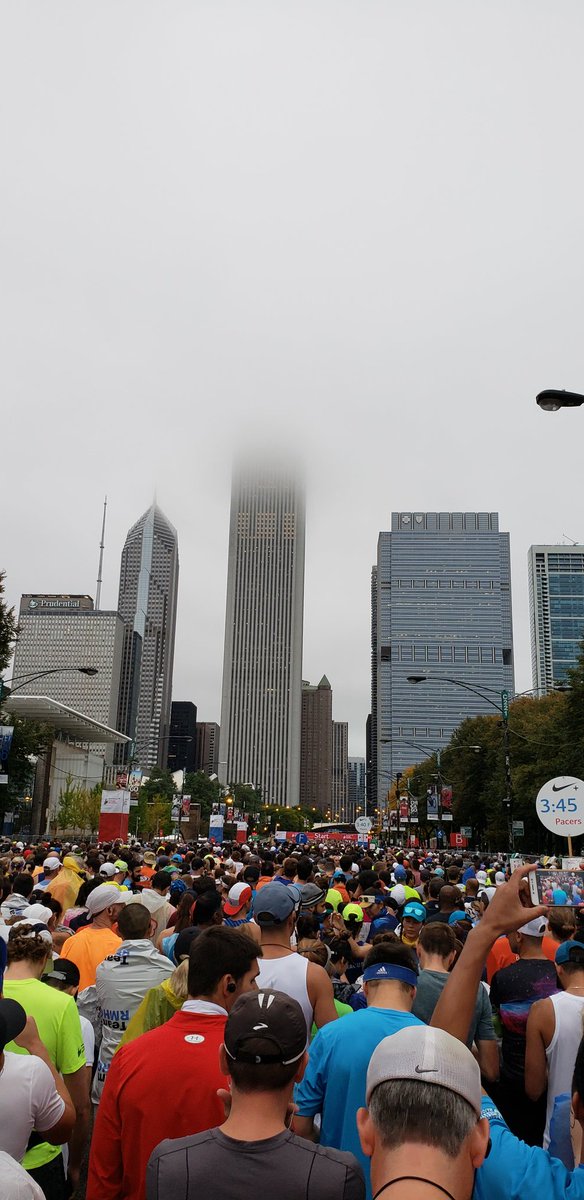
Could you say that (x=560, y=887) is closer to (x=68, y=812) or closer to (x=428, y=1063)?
(x=428, y=1063)

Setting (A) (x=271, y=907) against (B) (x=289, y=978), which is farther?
(A) (x=271, y=907)

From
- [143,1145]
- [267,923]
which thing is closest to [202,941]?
[143,1145]

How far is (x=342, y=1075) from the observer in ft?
11.8

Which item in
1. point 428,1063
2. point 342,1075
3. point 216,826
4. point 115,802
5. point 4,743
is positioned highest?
point 4,743

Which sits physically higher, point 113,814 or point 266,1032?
point 113,814

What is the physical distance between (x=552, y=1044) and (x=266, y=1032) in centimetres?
289

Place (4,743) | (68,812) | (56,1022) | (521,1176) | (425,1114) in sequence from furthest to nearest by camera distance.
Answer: (68,812) < (4,743) < (56,1022) < (521,1176) < (425,1114)

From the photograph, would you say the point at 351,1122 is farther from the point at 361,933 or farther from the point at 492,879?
the point at 492,879

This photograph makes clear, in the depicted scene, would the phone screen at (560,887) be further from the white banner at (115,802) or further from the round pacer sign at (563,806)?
the white banner at (115,802)

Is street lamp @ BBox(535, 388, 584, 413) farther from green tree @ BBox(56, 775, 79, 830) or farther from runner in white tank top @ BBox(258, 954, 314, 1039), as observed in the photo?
green tree @ BBox(56, 775, 79, 830)

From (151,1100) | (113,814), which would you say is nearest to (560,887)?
(151,1100)

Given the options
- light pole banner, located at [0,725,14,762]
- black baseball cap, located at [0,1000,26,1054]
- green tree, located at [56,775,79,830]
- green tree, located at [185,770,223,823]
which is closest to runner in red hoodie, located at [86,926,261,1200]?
black baseball cap, located at [0,1000,26,1054]

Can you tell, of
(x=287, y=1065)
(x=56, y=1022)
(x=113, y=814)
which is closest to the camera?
(x=287, y=1065)

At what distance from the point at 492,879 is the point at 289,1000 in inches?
673
